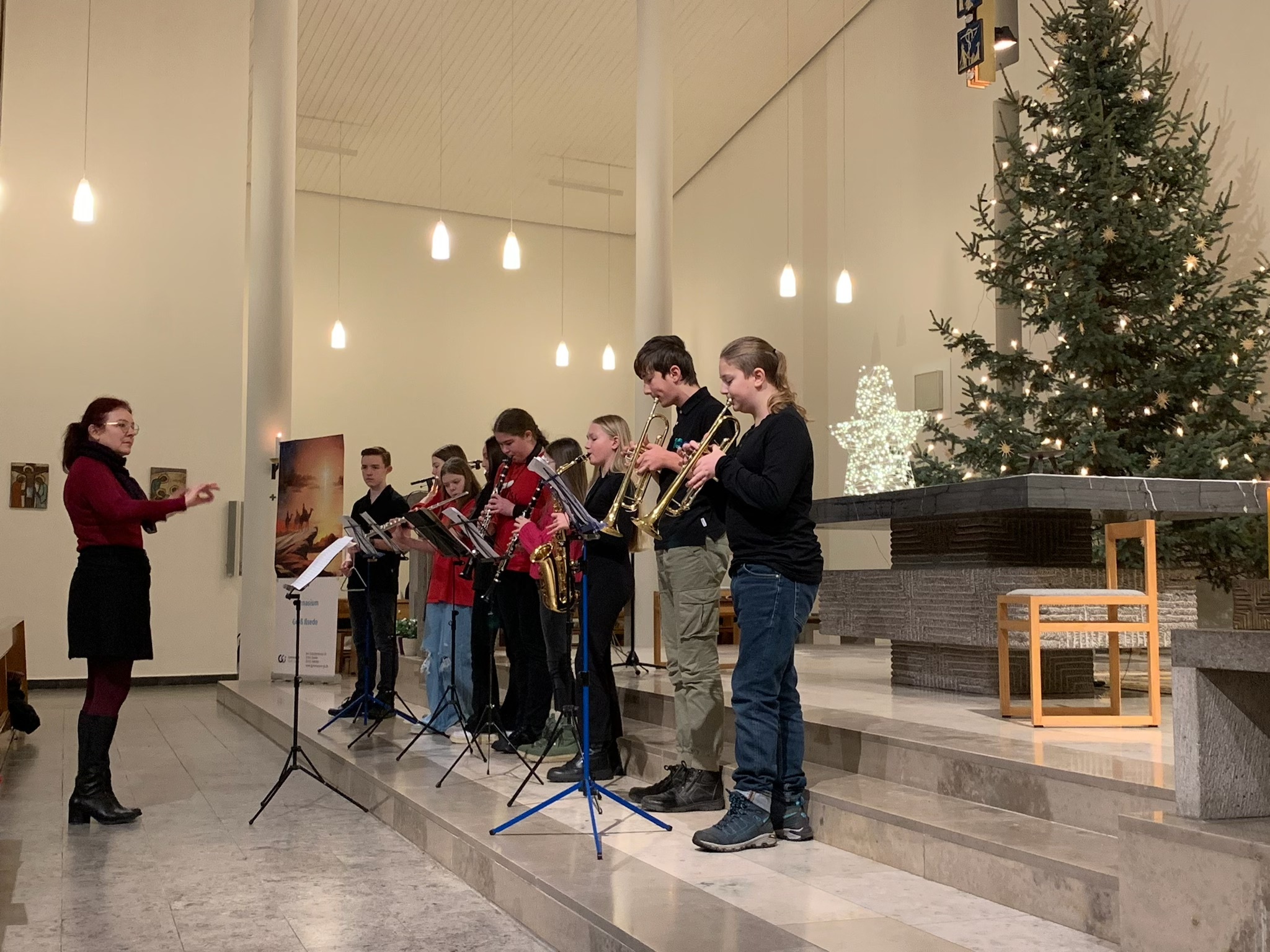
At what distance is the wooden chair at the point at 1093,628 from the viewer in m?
4.16

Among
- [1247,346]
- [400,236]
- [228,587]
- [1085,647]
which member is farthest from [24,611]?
[1247,346]

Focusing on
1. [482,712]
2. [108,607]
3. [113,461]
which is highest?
[113,461]

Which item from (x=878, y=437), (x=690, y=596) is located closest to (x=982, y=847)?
(x=690, y=596)

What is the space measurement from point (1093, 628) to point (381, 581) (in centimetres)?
367

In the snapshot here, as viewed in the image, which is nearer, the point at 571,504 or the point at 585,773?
the point at 571,504

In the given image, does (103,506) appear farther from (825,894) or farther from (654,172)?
(654,172)

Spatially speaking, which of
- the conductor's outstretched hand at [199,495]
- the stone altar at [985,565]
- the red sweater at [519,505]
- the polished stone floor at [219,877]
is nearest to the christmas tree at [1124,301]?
the stone altar at [985,565]

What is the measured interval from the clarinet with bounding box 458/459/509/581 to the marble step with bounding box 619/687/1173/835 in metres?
1.45

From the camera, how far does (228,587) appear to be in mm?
10266

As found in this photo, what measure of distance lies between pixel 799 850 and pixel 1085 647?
5.96 ft

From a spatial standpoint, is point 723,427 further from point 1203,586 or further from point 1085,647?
point 1203,586

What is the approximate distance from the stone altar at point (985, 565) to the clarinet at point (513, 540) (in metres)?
1.43

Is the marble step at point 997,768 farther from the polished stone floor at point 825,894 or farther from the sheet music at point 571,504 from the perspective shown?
the sheet music at point 571,504

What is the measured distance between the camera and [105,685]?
14.4 ft
